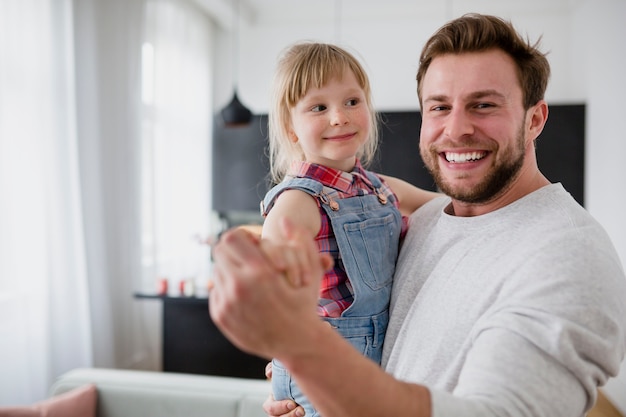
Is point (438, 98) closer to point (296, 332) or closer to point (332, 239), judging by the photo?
point (332, 239)

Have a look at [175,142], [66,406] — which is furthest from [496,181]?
[175,142]

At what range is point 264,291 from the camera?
0.56 m

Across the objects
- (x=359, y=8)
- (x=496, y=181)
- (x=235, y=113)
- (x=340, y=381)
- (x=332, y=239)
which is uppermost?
(x=359, y=8)

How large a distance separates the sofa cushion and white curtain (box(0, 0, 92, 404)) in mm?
859

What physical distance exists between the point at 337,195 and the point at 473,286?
0.41 metres

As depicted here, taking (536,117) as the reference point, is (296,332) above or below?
below

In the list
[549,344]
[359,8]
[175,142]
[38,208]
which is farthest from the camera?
[359,8]

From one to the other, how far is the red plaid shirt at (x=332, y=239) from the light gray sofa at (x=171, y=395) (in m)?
1.27

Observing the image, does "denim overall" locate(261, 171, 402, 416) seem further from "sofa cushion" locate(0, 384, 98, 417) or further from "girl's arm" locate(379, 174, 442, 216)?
"sofa cushion" locate(0, 384, 98, 417)

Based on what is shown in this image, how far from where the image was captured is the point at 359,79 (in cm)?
142

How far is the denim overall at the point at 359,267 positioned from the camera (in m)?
1.14

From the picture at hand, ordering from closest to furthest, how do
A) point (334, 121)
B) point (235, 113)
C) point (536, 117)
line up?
1. point (536, 117)
2. point (334, 121)
3. point (235, 113)

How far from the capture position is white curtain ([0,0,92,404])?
116 inches

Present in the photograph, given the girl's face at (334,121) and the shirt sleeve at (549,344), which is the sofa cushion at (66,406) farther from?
the shirt sleeve at (549,344)
